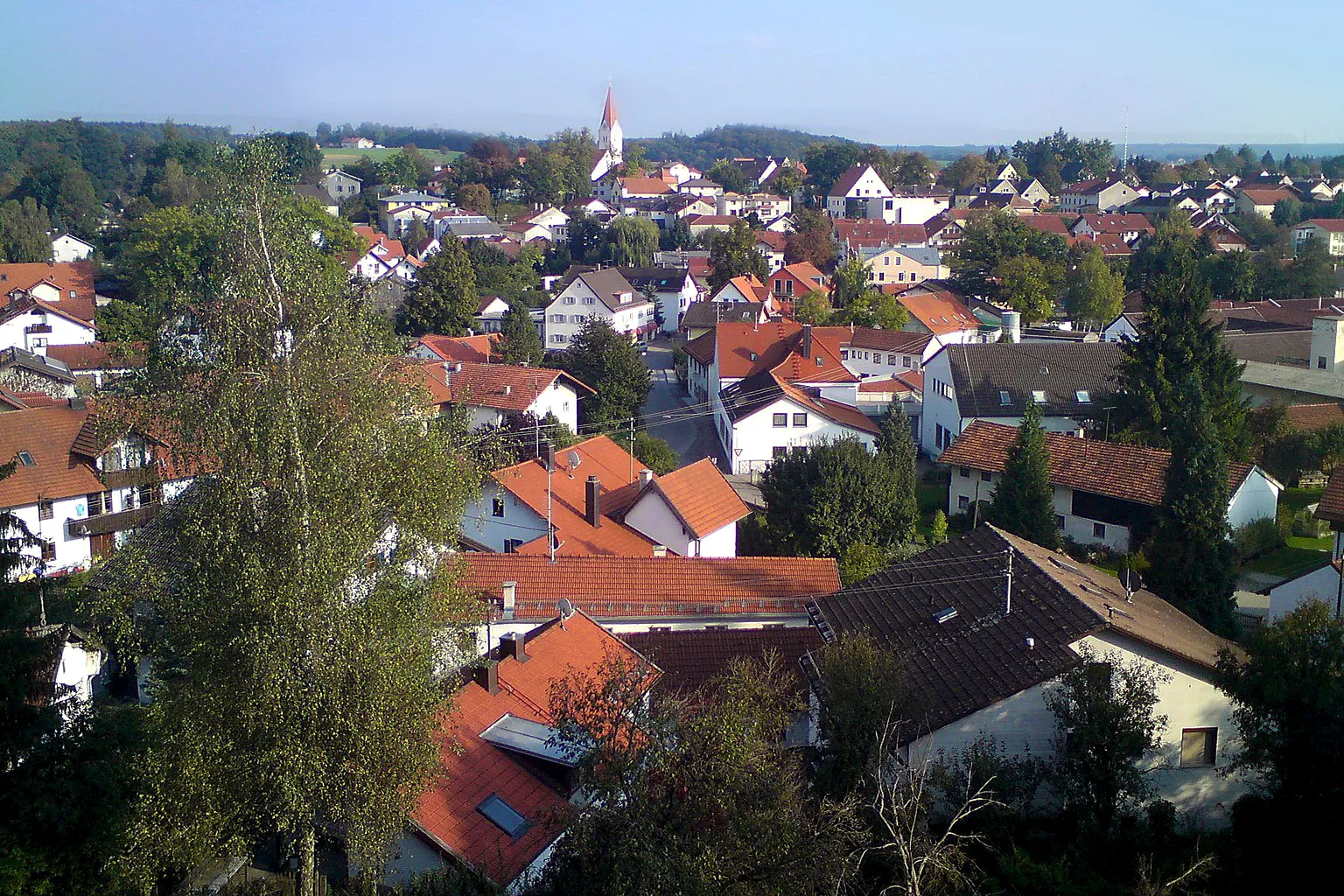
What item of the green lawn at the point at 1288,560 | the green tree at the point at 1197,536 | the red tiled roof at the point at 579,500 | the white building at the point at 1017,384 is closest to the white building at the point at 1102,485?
the green lawn at the point at 1288,560

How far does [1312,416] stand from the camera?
24344 mm

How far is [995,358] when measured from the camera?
26.4 metres

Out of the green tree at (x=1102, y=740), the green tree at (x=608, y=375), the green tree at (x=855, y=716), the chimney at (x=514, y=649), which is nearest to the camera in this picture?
the green tree at (x=855, y=716)

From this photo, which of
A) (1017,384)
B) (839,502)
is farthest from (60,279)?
(839,502)

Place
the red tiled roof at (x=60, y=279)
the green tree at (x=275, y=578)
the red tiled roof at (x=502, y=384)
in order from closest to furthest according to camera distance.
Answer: the green tree at (x=275, y=578), the red tiled roof at (x=502, y=384), the red tiled roof at (x=60, y=279)

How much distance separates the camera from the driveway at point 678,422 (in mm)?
29172

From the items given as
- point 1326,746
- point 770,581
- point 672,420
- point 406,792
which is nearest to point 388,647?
point 406,792

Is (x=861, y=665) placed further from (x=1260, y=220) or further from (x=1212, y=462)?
(x=1260, y=220)

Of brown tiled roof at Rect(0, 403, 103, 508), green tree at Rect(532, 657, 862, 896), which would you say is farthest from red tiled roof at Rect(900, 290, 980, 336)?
green tree at Rect(532, 657, 862, 896)

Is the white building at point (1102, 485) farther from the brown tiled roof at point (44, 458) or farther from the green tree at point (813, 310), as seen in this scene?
the green tree at point (813, 310)

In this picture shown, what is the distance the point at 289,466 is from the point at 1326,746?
25.8 feet

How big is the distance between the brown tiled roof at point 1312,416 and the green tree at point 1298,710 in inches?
649

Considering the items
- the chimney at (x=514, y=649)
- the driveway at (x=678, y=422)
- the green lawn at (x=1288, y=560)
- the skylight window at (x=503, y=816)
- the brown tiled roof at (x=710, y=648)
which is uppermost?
the chimney at (x=514, y=649)

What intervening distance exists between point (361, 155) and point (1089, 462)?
131 metres
